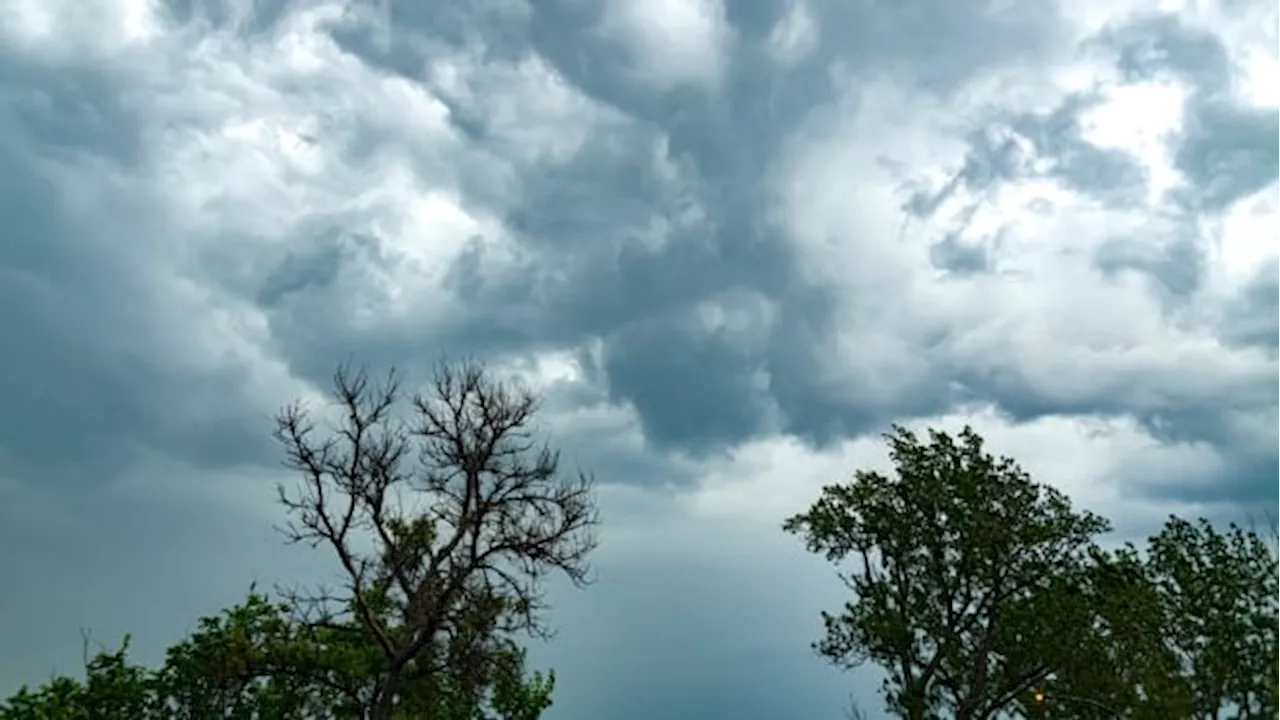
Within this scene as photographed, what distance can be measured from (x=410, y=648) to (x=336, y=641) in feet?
19.5

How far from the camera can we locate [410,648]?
102ft

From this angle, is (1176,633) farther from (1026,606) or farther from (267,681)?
(267,681)

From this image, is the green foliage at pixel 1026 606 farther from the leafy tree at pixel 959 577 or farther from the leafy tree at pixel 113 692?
the leafy tree at pixel 113 692

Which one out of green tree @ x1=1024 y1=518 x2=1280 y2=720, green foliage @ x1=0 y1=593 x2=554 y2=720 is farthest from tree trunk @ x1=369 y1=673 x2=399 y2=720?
green tree @ x1=1024 y1=518 x2=1280 y2=720

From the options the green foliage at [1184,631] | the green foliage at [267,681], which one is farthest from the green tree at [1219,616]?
the green foliage at [267,681]

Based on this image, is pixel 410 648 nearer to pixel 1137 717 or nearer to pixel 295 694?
pixel 295 694

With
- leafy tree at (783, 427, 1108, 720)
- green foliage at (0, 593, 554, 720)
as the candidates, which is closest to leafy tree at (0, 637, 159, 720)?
green foliage at (0, 593, 554, 720)

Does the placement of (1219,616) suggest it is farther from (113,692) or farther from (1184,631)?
(113,692)

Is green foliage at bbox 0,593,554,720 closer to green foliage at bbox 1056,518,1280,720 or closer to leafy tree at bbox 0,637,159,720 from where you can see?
leafy tree at bbox 0,637,159,720

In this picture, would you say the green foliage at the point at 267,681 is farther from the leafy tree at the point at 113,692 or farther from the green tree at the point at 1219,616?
the green tree at the point at 1219,616

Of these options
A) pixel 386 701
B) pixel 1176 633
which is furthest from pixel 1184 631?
pixel 386 701

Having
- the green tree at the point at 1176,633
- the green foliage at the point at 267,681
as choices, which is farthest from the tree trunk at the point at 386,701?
the green tree at the point at 1176,633

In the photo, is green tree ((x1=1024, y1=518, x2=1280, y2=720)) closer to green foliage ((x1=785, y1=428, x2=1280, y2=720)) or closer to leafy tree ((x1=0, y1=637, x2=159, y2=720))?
green foliage ((x1=785, y1=428, x2=1280, y2=720))

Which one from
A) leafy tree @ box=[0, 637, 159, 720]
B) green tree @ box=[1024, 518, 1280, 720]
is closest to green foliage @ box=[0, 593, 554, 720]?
leafy tree @ box=[0, 637, 159, 720]
